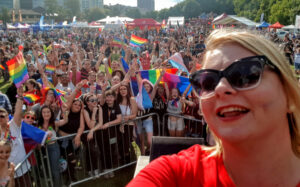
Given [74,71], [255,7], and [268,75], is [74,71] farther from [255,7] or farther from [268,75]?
[255,7]

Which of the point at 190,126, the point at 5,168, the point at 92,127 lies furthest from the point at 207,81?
the point at 190,126

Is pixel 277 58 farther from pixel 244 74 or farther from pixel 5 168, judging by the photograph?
pixel 5 168

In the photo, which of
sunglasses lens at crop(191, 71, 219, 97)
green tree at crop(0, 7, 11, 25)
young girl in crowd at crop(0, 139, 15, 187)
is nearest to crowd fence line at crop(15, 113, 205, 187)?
young girl in crowd at crop(0, 139, 15, 187)

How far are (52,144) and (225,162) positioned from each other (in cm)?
343

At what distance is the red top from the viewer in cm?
112

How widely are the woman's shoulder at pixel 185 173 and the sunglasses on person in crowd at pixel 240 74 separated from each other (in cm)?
33

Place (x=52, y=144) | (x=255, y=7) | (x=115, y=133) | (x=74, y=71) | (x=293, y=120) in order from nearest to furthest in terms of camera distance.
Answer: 1. (x=293, y=120)
2. (x=52, y=144)
3. (x=115, y=133)
4. (x=74, y=71)
5. (x=255, y=7)

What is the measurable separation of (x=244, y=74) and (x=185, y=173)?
506 millimetres

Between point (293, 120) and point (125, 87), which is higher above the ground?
point (293, 120)

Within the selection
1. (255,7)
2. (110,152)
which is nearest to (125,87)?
(110,152)

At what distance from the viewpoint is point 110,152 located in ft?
15.9

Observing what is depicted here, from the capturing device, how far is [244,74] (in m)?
1.00

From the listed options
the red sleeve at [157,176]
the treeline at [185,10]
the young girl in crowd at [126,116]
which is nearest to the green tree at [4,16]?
the treeline at [185,10]

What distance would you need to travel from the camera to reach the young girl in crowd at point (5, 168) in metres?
3.13
